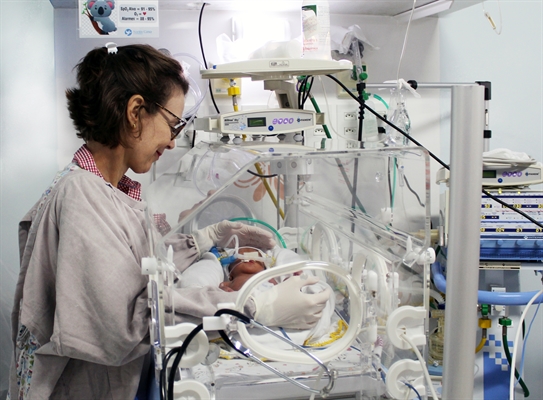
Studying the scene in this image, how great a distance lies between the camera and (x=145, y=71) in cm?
148

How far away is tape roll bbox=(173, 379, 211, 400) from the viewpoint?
40.7 inches

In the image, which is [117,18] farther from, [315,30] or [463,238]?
[463,238]

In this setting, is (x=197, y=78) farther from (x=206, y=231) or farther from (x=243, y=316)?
(x=243, y=316)

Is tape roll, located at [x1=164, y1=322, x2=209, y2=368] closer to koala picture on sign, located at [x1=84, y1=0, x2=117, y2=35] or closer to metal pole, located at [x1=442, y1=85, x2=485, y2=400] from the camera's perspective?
metal pole, located at [x1=442, y1=85, x2=485, y2=400]

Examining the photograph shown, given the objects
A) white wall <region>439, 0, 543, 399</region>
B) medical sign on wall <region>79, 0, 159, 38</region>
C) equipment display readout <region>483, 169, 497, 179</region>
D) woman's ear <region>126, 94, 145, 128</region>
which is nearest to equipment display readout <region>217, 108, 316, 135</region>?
woman's ear <region>126, 94, 145, 128</region>

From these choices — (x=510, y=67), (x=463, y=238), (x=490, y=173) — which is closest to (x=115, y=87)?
(x=463, y=238)

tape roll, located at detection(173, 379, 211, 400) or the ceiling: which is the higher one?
the ceiling

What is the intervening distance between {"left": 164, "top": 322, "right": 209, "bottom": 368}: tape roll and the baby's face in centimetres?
37

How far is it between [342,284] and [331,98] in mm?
1432

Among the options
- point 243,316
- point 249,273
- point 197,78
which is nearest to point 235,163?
point 243,316

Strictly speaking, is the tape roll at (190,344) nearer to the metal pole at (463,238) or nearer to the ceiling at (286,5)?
the metal pole at (463,238)

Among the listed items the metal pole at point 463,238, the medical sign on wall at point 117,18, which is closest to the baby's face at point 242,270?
the metal pole at point 463,238

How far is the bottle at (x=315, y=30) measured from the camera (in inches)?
71.1

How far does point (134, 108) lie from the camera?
147 centimetres
